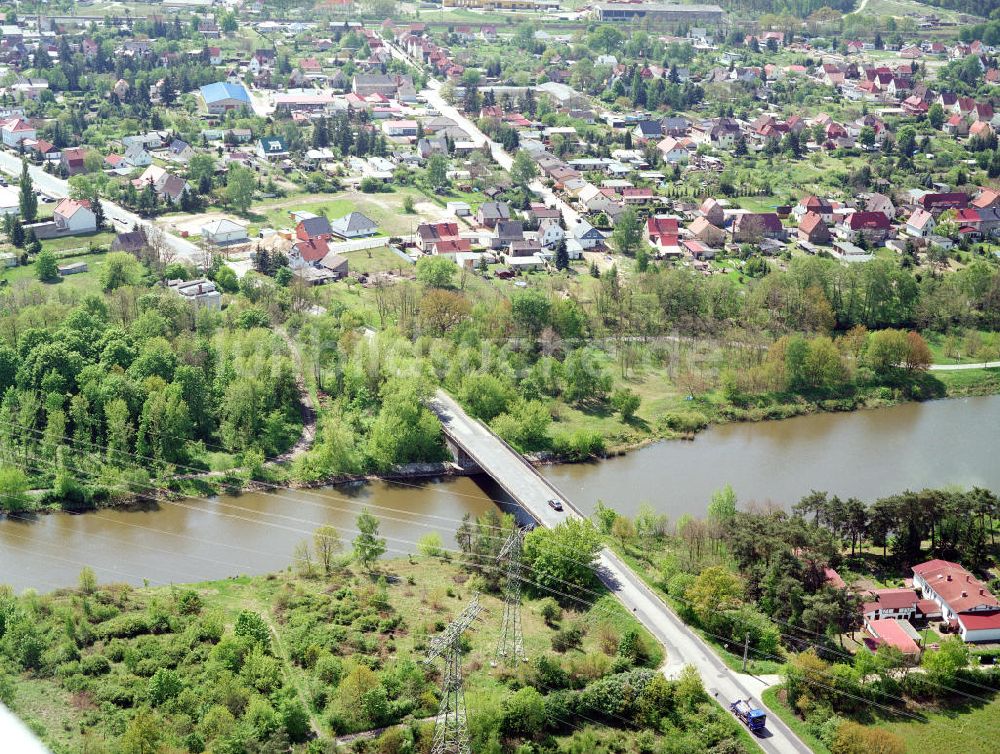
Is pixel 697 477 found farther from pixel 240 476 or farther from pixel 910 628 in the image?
pixel 240 476

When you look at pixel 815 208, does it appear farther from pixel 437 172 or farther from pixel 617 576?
pixel 617 576

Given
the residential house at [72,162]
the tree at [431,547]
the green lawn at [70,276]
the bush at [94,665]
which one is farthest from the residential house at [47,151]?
the bush at [94,665]

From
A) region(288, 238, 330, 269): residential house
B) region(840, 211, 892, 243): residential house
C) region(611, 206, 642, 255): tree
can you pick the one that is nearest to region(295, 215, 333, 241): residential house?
region(288, 238, 330, 269): residential house

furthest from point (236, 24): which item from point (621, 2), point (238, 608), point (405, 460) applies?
point (238, 608)

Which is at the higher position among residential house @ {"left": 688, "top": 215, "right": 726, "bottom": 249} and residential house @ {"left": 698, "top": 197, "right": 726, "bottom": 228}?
residential house @ {"left": 698, "top": 197, "right": 726, "bottom": 228}

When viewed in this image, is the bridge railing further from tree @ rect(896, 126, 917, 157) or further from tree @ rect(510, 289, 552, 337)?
tree @ rect(896, 126, 917, 157)

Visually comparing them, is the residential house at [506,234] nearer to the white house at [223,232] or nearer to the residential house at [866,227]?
the white house at [223,232]

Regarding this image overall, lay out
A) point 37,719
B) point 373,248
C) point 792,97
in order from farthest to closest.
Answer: point 792,97
point 373,248
point 37,719
